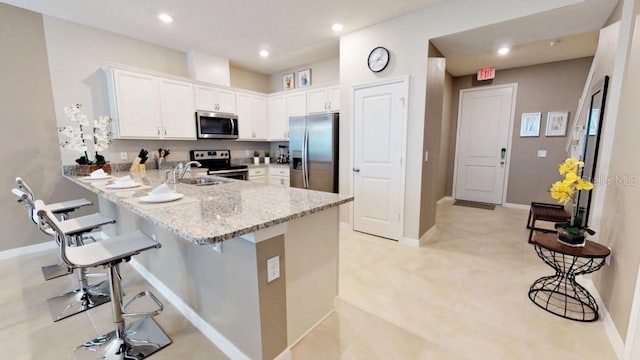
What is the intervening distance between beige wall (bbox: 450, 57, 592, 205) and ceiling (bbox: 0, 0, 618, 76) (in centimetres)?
32

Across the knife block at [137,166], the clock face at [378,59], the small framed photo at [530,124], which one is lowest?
the knife block at [137,166]

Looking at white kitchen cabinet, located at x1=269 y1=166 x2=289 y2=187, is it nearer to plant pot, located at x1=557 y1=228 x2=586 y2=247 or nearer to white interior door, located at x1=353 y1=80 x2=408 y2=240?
white interior door, located at x1=353 y1=80 x2=408 y2=240

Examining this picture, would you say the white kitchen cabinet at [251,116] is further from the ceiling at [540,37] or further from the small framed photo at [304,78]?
the ceiling at [540,37]

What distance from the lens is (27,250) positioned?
10.1 feet

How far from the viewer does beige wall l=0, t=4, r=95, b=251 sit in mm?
2844

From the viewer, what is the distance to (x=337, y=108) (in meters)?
4.14

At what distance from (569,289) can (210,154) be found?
16.0 ft

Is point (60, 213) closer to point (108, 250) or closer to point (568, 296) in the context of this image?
point (108, 250)

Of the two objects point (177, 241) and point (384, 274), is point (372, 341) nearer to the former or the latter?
point (384, 274)

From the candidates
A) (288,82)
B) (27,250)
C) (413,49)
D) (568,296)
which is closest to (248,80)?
(288,82)

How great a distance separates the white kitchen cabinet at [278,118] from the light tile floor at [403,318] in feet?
9.38

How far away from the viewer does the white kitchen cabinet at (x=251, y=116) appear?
15.3ft

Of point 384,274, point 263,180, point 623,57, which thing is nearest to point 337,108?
point 263,180

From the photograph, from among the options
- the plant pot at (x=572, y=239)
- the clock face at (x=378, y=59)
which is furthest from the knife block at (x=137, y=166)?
the plant pot at (x=572, y=239)
